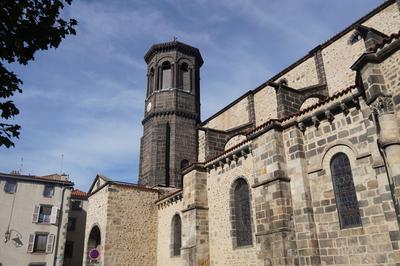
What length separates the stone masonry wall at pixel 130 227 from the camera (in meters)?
17.5

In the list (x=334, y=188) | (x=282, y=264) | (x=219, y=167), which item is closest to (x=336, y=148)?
(x=334, y=188)

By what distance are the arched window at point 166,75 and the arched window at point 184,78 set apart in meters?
0.82

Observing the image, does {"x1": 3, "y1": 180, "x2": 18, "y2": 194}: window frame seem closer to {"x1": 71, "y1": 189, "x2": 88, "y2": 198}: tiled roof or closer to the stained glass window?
{"x1": 71, "y1": 189, "x2": 88, "y2": 198}: tiled roof

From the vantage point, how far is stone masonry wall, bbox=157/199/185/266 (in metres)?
16.9

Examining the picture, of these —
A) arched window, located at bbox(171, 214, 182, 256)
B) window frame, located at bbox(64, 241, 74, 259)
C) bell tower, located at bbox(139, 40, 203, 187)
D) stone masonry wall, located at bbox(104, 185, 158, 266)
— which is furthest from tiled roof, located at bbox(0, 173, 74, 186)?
arched window, located at bbox(171, 214, 182, 256)

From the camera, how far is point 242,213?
39.4ft

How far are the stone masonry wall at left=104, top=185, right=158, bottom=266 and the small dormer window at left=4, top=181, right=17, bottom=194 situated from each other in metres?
9.20

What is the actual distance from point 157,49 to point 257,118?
11.0 meters

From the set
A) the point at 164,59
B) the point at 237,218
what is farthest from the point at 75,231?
the point at 237,218

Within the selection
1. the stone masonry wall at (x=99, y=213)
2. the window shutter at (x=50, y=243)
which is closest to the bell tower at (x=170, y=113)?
the stone masonry wall at (x=99, y=213)

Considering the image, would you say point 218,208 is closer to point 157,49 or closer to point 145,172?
point 145,172

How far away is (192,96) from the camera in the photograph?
24500 mm

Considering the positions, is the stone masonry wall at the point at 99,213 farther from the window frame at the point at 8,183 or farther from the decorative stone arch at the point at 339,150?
the decorative stone arch at the point at 339,150

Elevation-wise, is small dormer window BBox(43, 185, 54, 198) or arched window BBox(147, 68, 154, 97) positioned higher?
arched window BBox(147, 68, 154, 97)
